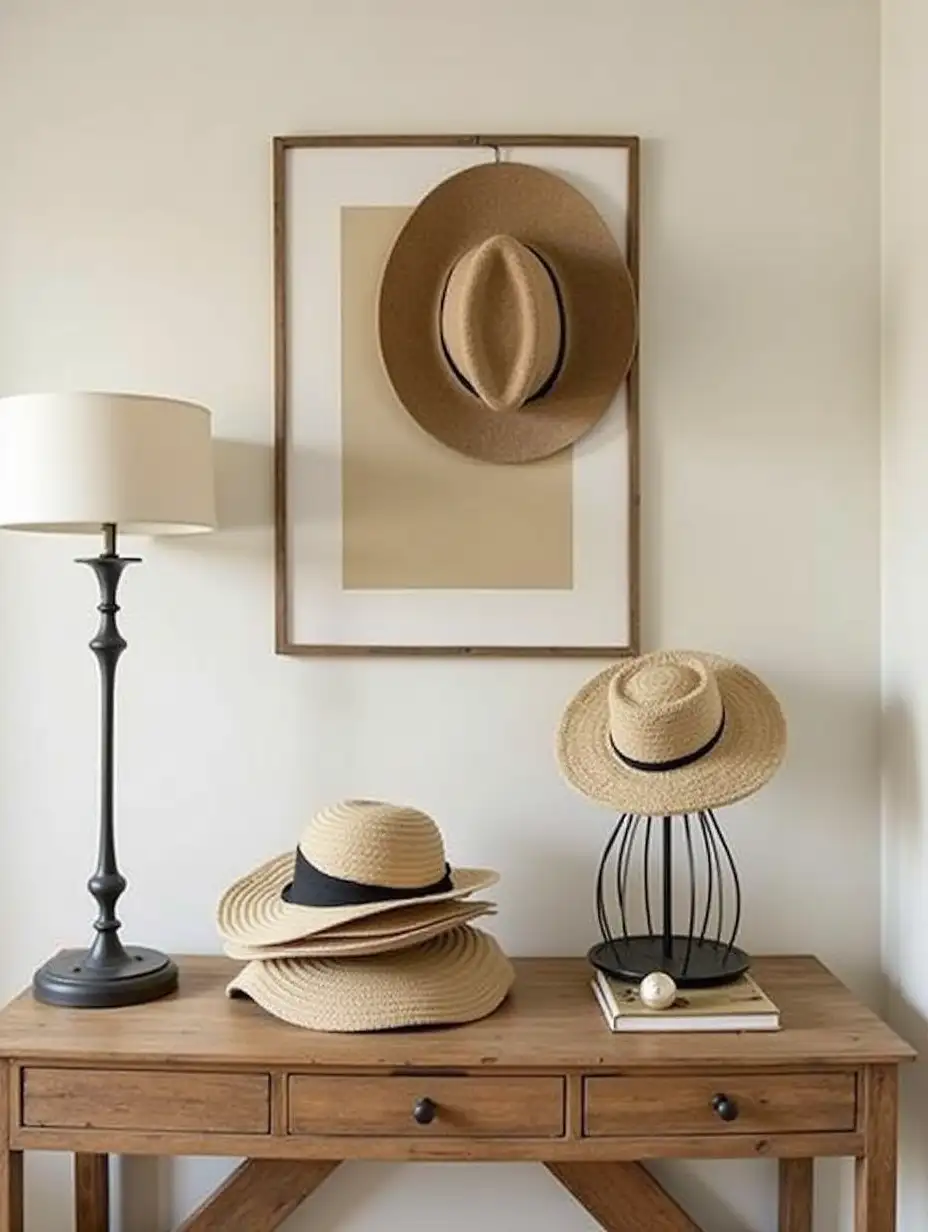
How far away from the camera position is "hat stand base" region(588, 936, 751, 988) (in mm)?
1812

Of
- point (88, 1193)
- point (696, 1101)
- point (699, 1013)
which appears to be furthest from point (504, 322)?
point (88, 1193)

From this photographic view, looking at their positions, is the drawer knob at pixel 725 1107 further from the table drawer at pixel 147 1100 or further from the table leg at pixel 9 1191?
the table leg at pixel 9 1191

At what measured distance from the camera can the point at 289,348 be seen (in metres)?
2.12

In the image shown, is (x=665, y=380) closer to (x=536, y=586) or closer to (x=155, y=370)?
(x=536, y=586)

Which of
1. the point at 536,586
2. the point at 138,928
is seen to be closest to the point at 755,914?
the point at 536,586

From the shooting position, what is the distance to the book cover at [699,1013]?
1.72 metres

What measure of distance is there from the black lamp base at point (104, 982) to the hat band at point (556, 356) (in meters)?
1.07

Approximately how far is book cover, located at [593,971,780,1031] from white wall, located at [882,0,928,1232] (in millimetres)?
362

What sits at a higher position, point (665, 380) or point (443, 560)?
point (665, 380)

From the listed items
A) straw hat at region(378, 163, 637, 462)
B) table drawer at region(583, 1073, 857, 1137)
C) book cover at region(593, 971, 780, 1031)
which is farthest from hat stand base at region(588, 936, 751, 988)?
straw hat at region(378, 163, 637, 462)

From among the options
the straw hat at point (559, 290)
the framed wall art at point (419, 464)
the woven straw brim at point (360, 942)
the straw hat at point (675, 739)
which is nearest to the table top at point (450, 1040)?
the woven straw brim at point (360, 942)

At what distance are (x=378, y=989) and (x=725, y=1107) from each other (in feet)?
1.65

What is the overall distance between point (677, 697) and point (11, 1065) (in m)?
1.09

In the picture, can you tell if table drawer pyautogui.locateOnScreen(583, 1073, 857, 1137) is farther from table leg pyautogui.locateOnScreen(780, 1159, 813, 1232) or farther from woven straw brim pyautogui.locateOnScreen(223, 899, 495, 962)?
table leg pyautogui.locateOnScreen(780, 1159, 813, 1232)
